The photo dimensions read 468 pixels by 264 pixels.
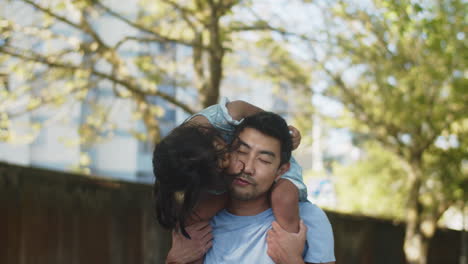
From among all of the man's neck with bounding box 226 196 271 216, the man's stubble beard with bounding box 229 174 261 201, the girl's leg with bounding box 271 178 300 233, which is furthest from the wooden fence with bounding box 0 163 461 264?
the girl's leg with bounding box 271 178 300 233

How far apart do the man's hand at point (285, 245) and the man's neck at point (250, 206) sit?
0.16 metres

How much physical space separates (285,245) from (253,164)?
1.18ft

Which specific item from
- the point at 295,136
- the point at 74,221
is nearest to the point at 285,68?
the point at 74,221

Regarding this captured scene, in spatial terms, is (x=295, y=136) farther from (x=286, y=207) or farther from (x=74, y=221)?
(x=74, y=221)

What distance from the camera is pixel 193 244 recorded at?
267 centimetres

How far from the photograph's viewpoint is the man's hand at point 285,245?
8.21 ft

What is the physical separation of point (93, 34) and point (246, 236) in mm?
6306

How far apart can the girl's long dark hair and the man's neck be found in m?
0.24

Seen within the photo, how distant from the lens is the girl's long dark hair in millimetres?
2484

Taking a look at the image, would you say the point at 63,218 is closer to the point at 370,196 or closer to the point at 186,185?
the point at 186,185

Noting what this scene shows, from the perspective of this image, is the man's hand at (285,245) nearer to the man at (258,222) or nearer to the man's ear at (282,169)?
the man at (258,222)

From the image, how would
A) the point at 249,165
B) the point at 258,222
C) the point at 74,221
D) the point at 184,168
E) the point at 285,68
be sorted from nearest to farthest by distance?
the point at 184,168 < the point at 249,165 < the point at 258,222 < the point at 74,221 < the point at 285,68

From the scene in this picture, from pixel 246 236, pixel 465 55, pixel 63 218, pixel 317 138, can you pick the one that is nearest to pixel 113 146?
pixel 317 138

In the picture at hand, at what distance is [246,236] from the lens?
266 centimetres
